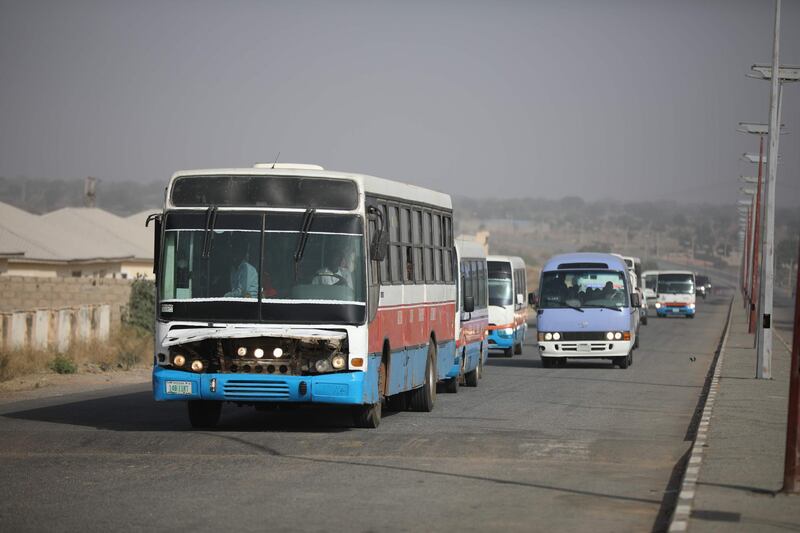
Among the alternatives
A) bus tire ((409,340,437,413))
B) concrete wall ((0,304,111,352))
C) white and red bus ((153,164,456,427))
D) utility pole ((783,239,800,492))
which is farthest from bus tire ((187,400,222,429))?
concrete wall ((0,304,111,352))

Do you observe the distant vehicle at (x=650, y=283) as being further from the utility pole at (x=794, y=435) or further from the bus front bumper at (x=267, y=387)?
the utility pole at (x=794, y=435)

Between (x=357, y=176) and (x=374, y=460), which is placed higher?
(x=357, y=176)

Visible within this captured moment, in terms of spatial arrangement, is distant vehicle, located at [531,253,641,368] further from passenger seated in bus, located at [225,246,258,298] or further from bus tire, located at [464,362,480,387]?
passenger seated in bus, located at [225,246,258,298]

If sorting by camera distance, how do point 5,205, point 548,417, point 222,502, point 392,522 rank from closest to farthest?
1. point 392,522
2. point 222,502
3. point 548,417
4. point 5,205

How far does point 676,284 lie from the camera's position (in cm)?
8119

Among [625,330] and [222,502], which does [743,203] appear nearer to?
[625,330]

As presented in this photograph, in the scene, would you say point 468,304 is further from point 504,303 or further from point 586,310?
point 504,303

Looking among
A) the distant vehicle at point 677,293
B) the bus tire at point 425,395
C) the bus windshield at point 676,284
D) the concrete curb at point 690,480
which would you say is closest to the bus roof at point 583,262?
the bus tire at point 425,395

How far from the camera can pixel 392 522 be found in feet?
33.8

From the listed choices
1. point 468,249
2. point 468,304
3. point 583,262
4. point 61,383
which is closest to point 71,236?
point 583,262

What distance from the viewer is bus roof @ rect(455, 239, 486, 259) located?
26516mm

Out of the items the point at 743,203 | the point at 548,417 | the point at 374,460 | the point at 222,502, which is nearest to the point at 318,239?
the point at 374,460

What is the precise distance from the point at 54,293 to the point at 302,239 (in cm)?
3488

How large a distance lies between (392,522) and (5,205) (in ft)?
231
